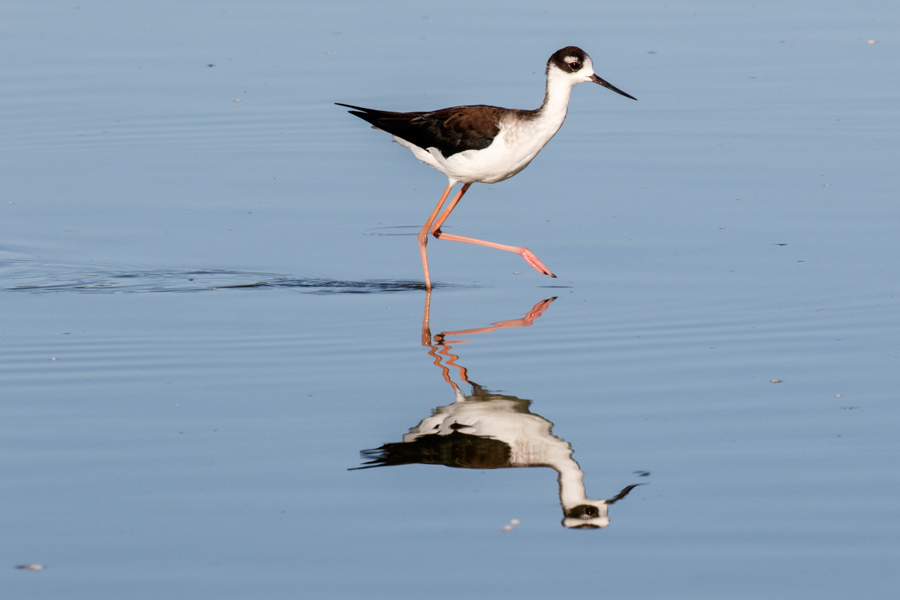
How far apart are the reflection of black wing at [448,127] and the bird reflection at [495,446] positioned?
8.20 ft

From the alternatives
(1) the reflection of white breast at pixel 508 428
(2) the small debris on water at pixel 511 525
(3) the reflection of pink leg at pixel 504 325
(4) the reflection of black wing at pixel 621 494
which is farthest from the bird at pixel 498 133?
(2) the small debris on water at pixel 511 525

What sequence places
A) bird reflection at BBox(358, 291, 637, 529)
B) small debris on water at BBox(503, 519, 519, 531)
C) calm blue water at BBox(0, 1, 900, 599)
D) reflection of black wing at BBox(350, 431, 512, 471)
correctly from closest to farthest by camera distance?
1. calm blue water at BBox(0, 1, 900, 599)
2. small debris on water at BBox(503, 519, 519, 531)
3. bird reflection at BBox(358, 291, 637, 529)
4. reflection of black wing at BBox(350, 431, 512, 471)

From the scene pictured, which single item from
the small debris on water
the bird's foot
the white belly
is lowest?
the small debris on water

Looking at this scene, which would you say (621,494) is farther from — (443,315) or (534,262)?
(534,262)

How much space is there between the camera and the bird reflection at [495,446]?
209 inches

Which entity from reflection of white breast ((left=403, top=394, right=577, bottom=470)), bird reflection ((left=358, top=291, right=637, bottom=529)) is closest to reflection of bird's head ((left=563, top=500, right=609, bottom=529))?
bird reflection ((left=358, top=291, right=637, bottom=529))

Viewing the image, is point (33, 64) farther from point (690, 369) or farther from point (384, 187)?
point (690, 369)

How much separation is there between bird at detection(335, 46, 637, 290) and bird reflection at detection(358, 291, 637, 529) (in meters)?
2.27

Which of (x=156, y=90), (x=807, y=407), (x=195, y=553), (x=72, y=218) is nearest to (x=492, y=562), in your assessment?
(x=195, y=553)

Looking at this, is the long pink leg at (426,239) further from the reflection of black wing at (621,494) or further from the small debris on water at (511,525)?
the small debris on water at (511,525)

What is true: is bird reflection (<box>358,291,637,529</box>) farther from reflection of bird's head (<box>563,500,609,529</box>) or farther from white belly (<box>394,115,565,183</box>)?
Answer: white belly (<box>394,115,565,183</box>)

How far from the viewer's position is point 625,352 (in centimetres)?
711

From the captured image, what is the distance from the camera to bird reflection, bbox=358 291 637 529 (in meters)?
5.32

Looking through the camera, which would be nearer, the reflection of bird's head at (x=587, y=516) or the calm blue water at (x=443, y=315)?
the calm blue water at (x=443, y=315)
